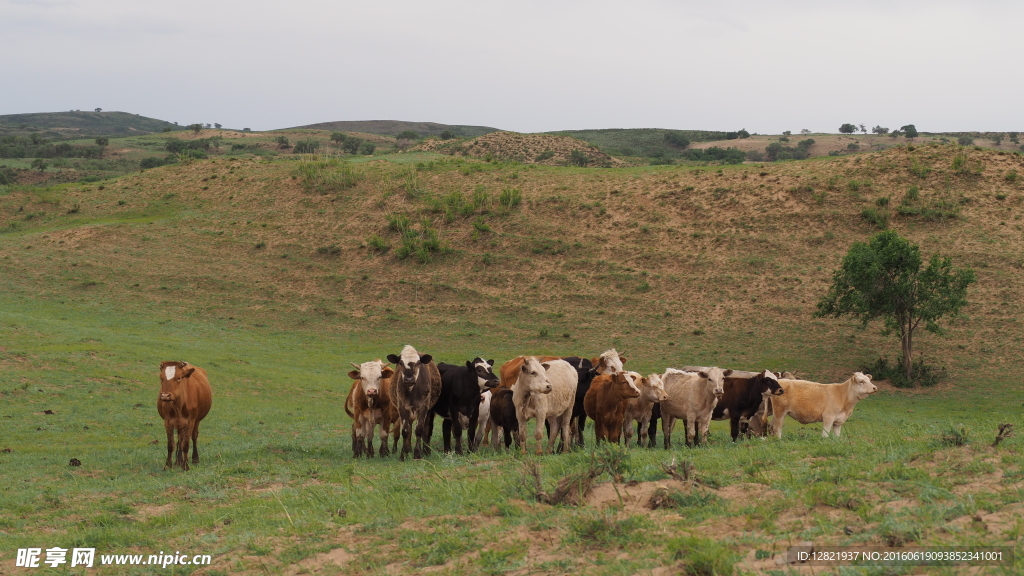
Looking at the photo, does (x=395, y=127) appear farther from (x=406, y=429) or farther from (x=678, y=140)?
(x=406, y=429)

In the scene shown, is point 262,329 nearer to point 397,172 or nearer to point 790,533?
point 397,172

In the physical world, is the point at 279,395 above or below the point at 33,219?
below

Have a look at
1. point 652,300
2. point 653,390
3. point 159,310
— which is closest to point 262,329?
point 159,310

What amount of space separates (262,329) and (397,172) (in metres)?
20.7

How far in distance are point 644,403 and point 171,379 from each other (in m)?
8.62

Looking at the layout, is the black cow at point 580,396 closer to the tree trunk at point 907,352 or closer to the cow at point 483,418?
the cow at point 483,418

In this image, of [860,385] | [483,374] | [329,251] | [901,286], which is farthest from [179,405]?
A: [329,251]

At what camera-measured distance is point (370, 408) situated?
570 inches

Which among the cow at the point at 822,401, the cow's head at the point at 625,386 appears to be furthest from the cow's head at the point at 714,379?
the cow at the point at 822,401

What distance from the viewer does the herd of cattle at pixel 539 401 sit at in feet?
45.1

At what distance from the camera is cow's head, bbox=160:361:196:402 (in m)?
13.3

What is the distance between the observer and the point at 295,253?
4559 centimetres

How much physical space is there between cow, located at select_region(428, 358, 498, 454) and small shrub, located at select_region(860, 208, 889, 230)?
1302 inches

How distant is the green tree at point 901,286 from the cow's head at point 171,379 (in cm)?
2460
